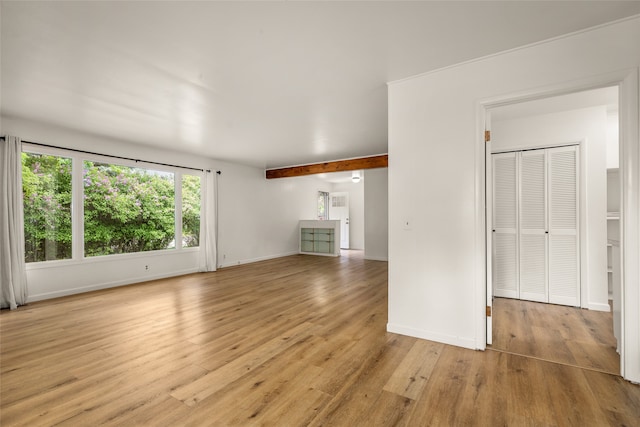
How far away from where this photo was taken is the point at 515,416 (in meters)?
1.62

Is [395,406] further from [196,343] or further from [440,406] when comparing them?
[196,343]

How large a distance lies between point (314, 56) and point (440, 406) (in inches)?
108

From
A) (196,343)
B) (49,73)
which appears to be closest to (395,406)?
(196,343)

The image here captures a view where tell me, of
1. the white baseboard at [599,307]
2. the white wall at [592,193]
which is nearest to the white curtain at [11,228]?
the white wall at [592,193]

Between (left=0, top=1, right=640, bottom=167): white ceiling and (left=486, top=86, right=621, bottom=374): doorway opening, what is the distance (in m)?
0.95

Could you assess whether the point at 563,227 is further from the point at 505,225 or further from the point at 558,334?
the point at 558,334

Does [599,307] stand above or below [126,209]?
below

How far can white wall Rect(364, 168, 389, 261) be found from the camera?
7.73m

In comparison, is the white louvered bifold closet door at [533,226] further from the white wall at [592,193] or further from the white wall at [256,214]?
the white wall at [256,214]

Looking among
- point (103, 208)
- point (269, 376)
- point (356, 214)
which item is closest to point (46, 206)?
point (103, 208)

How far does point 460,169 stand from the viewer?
2494mm

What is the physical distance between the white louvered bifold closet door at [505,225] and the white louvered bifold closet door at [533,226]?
3.2 inches

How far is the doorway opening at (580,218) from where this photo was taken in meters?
2.71

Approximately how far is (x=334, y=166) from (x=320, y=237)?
292 centimetres
